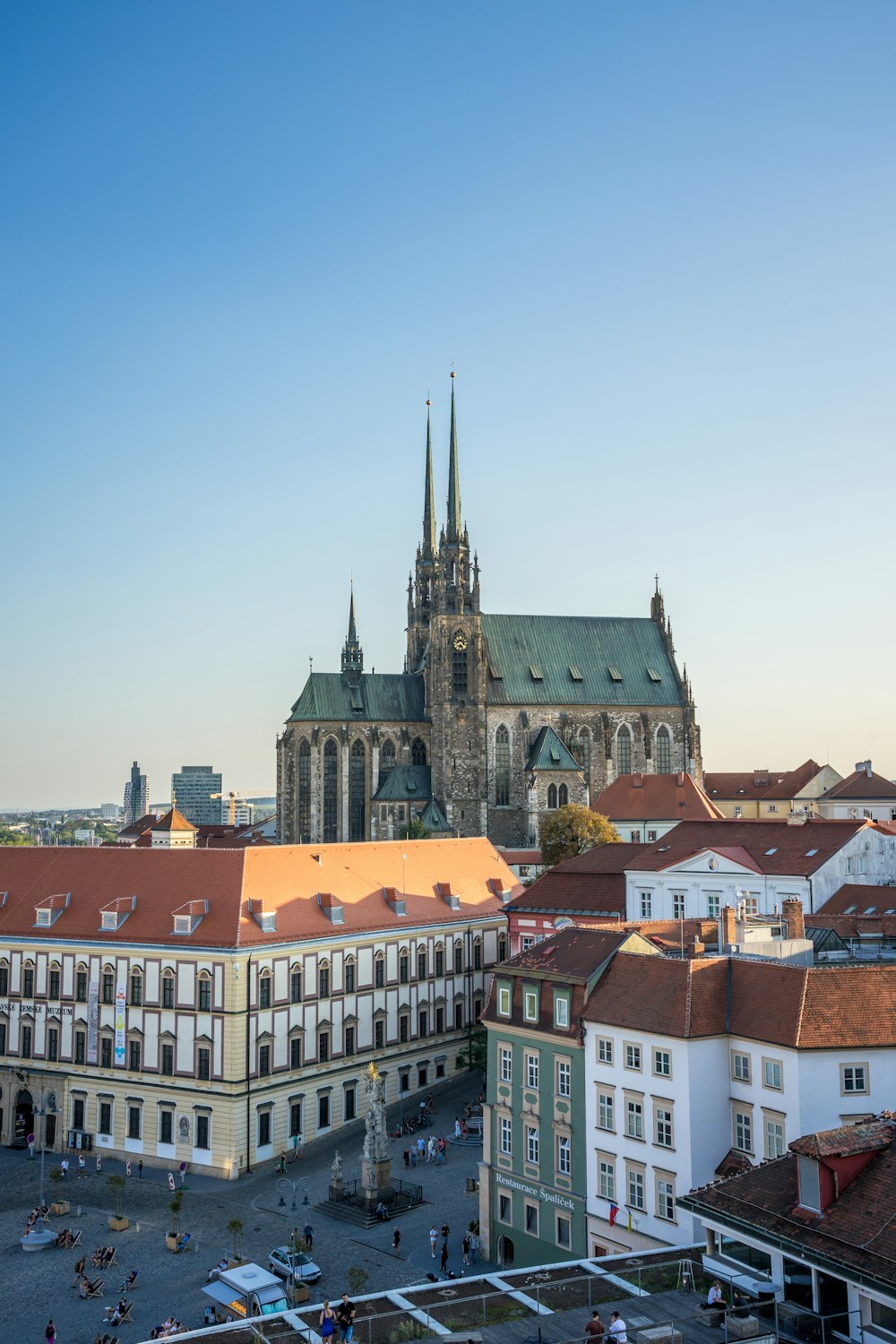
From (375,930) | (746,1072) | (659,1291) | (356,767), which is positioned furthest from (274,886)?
(356,767)

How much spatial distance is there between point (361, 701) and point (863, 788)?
170 feet

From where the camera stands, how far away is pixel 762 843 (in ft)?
223

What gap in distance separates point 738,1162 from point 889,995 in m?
6.42

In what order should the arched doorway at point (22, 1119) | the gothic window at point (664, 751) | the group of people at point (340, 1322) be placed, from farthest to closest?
the gothic window at point (664, 751) < the arched doorway at point (22, 1119) < the group of people at point (340, 1322)

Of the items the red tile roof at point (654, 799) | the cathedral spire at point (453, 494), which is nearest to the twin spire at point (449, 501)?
the cathedral spire at point (453, 494)

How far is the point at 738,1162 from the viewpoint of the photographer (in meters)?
36.9

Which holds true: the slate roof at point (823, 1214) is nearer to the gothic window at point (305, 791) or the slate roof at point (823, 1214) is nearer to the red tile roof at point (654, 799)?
the red tile roof at point (654, 799)

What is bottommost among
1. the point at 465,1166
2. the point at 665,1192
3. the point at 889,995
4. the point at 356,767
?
the point at 465,1166

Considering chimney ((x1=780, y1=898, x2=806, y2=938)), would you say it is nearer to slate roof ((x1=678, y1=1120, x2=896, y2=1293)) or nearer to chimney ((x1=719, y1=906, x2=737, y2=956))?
chimney ((x1=719, y1=906, x2=737, y2=956))

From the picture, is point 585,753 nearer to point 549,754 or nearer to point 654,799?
point 549,754

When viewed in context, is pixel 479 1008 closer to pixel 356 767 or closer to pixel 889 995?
pixel 889 995

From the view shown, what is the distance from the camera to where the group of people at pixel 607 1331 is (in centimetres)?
2412

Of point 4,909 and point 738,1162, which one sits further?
point 4,909

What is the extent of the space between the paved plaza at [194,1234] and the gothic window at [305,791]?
210 feet
